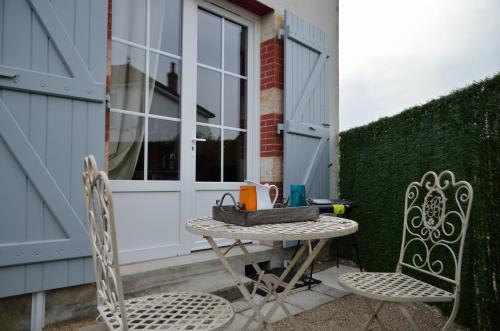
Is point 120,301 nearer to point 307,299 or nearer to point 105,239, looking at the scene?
point 105,239

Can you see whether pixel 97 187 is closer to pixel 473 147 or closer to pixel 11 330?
pixel 11 330

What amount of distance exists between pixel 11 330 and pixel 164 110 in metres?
1.92

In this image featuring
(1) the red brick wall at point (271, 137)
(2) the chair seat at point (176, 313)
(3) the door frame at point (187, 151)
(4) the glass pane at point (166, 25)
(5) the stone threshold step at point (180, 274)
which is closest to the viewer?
(2) the chair seat at point (176, 313)

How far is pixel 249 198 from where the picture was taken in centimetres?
150

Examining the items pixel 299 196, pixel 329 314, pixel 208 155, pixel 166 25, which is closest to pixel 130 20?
pixel 166 25

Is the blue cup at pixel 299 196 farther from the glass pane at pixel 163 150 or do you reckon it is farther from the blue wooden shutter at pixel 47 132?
the glass pane at pixel 163 150

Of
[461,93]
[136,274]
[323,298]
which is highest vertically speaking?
[461,93]

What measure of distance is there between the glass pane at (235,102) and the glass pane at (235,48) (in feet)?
0.41

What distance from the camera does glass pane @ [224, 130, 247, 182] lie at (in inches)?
132

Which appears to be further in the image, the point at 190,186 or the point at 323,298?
the point at 190,186

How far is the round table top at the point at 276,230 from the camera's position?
4.00ft

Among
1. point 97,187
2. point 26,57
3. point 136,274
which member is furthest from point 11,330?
point 26,57

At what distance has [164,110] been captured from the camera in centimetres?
285

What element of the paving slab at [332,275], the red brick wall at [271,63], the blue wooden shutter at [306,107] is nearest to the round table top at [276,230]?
the paving slab at [332,275]
